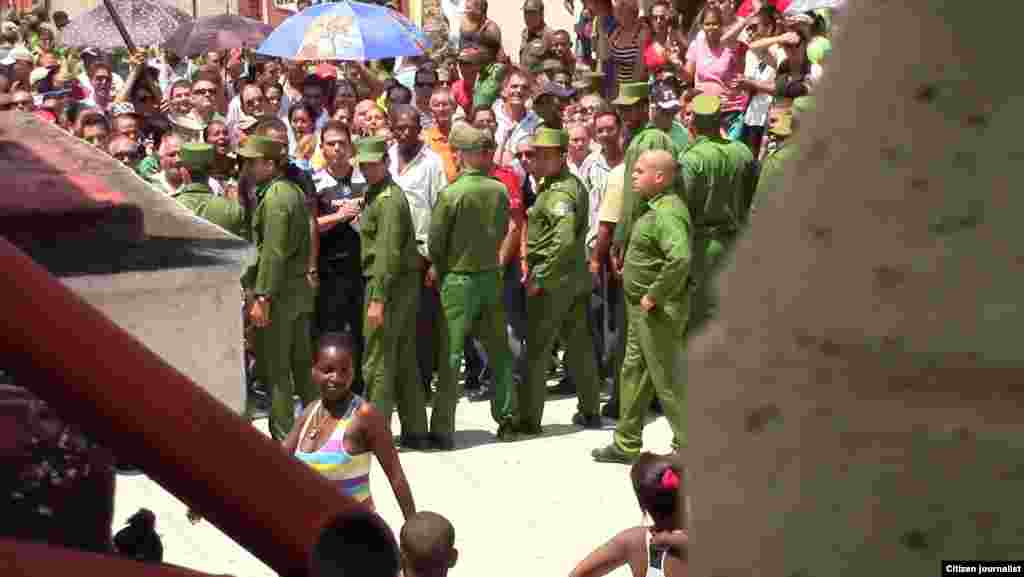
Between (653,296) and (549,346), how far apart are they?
1393mm

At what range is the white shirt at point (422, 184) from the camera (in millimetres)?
10898

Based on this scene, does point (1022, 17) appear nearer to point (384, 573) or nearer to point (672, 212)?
point (384, 573)

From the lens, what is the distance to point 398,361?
33.4 ft

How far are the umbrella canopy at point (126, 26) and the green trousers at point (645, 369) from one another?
9.73 meters

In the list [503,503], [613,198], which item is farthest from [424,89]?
[503,503]

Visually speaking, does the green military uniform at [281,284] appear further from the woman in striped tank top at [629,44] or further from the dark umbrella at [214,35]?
the dark umbrella at [214,35]

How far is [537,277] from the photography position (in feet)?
33.7

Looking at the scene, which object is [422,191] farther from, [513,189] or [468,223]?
[468,223]

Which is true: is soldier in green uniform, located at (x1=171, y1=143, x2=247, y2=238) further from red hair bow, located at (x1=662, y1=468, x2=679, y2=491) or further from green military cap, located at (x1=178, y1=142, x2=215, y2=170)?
red hair bow, located at (x1=662, y1=468, x2=679, y2=491)

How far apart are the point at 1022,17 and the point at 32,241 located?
1.83m

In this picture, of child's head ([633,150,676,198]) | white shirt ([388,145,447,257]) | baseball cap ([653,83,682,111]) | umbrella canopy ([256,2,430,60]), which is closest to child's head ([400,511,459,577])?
child's head ([633,150,676,198])

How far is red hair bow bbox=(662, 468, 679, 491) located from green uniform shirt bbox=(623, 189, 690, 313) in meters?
3.64

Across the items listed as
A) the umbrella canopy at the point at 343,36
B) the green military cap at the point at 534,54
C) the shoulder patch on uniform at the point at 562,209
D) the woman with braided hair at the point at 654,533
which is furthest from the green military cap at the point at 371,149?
the green military cap at the point at 534,54

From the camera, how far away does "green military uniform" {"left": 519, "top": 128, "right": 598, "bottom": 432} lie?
10.2m
